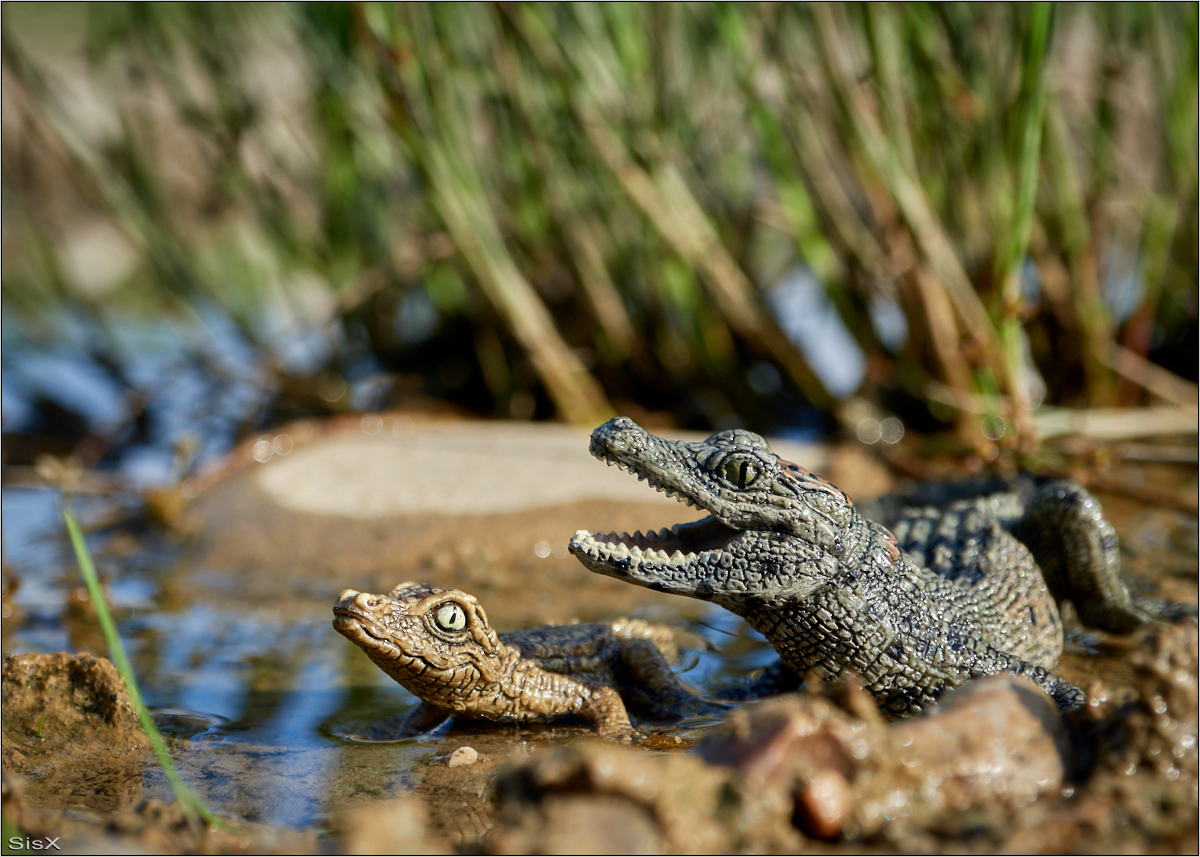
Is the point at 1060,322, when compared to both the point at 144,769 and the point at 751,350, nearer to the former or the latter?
the point at 751,350

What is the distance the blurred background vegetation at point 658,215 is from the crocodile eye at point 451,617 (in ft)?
7.78

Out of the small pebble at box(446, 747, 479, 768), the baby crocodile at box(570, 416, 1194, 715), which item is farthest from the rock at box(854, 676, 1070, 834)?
the small pebble at box(446, 747, 479, 768)

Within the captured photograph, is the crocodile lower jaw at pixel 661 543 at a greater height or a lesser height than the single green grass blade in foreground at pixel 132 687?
greater

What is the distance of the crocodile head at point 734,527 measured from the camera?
2.71 m

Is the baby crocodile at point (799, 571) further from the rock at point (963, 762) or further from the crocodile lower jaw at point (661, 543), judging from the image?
the rock at point (963, 762)

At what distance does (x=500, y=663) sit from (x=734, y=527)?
2.64 feet

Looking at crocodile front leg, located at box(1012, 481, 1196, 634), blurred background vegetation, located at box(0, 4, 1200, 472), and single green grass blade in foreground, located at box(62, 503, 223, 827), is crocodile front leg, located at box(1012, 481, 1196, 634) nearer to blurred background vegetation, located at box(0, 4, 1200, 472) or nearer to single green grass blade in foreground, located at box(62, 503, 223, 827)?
blurred background vegetation, located at box(0, 4, 1200, 472)

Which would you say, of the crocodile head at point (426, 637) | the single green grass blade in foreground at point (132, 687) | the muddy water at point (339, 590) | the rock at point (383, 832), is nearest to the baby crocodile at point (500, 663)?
the crocodile head at point (426, 637)

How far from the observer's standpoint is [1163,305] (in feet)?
19.3

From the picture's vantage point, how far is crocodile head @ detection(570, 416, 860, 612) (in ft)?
8.87

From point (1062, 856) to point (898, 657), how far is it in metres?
0.97

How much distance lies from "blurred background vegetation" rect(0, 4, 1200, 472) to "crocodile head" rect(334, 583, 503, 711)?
2.37 metres

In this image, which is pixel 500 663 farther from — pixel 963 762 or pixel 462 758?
pixel 963 762

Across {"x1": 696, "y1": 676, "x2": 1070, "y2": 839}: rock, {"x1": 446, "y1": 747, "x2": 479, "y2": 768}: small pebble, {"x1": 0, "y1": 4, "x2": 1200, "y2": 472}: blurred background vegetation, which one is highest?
{"x1": 0, "y1": 4, "x2": 1200, "y2": 472}: blurred background vegetation
